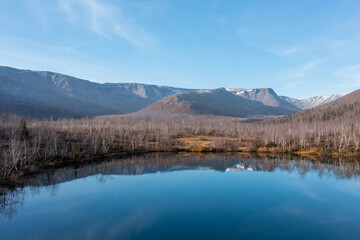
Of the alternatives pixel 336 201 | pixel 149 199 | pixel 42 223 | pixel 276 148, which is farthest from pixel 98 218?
pixel 276 148

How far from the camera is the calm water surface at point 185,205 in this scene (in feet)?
64.0

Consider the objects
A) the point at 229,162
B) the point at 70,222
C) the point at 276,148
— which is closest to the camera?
the point at 70,222

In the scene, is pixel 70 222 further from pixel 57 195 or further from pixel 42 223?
pixel 57 195

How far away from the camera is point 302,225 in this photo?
20.8 m

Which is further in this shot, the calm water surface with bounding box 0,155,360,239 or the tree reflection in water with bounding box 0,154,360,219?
the tree reflection in water with bounding box 0,154,360,219

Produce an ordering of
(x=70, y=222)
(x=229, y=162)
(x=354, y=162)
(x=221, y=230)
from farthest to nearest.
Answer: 1. (x=229, y=162)
2. (x=354, y=162)
3. (x=70, y=222)
4. (x=221, y=230)

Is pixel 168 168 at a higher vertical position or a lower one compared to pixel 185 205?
lower

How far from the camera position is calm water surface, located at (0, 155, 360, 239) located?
19.5 m

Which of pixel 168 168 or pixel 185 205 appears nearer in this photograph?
pixel 185 205

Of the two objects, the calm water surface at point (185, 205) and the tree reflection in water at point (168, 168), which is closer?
the calm water surface at point (185, 205)

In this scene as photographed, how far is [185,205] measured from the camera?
26172 millimetres

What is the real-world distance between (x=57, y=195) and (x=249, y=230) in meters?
23.5

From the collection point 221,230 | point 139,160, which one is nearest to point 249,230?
point 221,230

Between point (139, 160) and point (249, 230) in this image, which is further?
point (139, 160)
